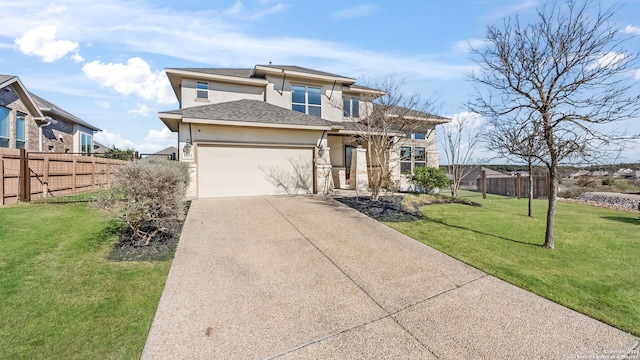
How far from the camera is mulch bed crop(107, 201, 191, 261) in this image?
5402 mm

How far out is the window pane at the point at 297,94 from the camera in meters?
16.2

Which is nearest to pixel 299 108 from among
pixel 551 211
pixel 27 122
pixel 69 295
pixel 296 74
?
pixel 296 74

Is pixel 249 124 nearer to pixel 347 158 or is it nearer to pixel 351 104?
pixel 347 158

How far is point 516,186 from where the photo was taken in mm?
19922

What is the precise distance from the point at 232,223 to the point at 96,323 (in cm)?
450

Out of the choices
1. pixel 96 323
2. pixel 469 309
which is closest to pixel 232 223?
pixel 96 323

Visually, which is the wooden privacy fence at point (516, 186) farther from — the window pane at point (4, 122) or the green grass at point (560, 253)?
the window pane at point (4, 122)

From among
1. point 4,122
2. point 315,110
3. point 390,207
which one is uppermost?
point 315,110

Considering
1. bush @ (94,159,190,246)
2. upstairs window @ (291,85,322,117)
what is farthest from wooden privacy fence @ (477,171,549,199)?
bush @ (94,159,190,246)

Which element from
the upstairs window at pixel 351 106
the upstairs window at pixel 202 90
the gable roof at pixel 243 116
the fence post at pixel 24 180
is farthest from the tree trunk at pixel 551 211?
the upstairs window at pixel 202 90

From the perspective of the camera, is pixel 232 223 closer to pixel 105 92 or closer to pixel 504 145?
pixel 504 145

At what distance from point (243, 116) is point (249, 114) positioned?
1.55 ft

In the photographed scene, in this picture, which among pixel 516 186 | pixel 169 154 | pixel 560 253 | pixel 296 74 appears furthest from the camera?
pixel 516 186

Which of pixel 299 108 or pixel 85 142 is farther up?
pixel 299 108
